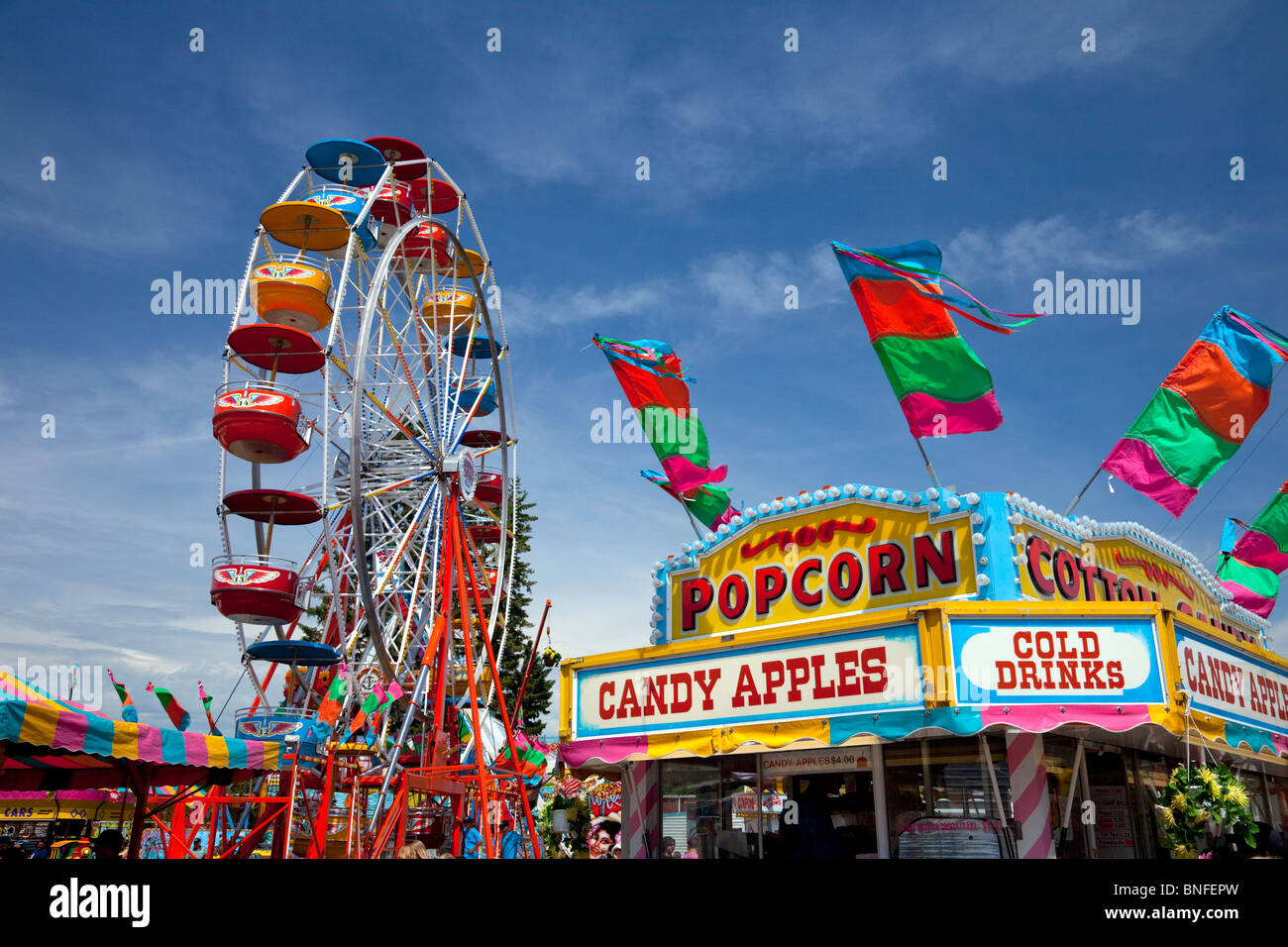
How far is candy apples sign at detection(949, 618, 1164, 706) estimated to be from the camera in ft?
32.5

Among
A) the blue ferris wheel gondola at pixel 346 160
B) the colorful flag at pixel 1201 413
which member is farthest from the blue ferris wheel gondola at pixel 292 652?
the colorful flag at pixel 1201 413

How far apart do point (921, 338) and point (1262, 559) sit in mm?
11379

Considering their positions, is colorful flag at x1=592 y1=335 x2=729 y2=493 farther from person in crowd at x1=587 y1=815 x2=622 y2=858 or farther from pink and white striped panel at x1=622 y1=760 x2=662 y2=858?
person in crowd at x1=587 y1=815 x2=622 y2=858

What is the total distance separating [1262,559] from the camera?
64.4ft

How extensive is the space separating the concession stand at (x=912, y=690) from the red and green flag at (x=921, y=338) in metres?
1.61

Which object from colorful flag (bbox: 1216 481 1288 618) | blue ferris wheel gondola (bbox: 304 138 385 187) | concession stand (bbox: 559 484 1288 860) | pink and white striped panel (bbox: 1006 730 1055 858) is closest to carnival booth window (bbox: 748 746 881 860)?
concession stand (bbox: 559 484 1288 860)

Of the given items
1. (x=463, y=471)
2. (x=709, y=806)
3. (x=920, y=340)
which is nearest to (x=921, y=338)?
(x=920, y=340)

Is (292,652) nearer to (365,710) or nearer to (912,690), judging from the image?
(365,710)

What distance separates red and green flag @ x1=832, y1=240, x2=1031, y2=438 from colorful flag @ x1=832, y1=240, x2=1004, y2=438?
13 millimetres

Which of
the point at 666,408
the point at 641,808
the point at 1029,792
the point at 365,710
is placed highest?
the point at 666,408
